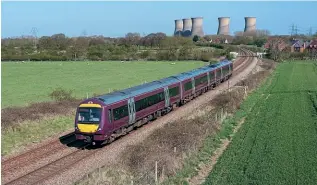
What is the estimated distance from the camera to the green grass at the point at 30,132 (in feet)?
72.8

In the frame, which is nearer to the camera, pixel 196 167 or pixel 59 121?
pixel 196 167

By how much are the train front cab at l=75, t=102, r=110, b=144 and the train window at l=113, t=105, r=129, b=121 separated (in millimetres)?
897

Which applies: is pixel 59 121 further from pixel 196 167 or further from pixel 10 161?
pixel 196 167

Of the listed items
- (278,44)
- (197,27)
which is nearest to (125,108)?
(278,44)

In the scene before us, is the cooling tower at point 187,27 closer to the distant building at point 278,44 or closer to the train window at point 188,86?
the distant building at point 278,44

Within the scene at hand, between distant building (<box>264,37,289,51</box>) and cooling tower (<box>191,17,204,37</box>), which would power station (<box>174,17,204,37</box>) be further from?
distant building (<box>264,37,289,51</box>)

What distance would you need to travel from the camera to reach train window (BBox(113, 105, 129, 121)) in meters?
22.5

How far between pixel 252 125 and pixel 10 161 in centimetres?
1467

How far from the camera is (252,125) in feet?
89.8

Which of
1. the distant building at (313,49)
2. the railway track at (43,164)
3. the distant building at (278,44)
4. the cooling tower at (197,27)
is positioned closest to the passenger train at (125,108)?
the railway track at (43,164)

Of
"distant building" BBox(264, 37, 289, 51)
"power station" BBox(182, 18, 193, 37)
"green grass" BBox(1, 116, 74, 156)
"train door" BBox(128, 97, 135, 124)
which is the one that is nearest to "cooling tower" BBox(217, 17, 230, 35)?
"power station" BBox(182, 18, 193, 37)

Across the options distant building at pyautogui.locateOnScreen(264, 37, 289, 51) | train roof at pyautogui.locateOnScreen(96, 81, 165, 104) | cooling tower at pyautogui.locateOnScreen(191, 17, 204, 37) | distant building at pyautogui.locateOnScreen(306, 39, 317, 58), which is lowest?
distant building at pyautogui.locateOnScreen(306, 39, 317, 58)

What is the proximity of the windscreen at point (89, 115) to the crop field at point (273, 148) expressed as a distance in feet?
20.7

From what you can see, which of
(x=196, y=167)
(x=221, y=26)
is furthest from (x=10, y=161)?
(x=221, y=26)
